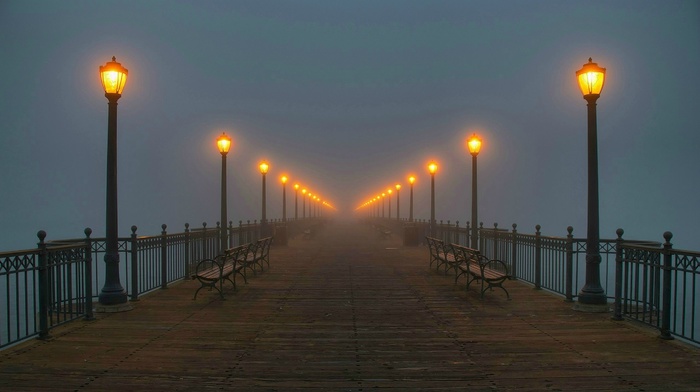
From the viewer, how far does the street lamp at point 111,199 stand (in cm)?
911

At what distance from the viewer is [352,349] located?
21.1 feet

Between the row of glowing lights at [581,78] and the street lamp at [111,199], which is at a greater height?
the row of glowing lights at [581,78]

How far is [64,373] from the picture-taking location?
552cm

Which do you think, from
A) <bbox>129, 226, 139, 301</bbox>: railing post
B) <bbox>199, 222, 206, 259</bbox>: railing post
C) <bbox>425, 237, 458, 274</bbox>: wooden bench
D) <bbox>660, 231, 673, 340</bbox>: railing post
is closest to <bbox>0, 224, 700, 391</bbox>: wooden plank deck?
<bbox>660, 231, 673, 340</bbox>: railing post

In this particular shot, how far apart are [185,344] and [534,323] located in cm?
547

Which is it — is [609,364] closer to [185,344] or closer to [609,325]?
[609,325]

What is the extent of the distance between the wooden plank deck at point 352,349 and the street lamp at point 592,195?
50 centimetres

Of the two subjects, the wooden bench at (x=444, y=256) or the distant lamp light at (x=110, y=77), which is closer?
the distant lamp light at (x=110, y=77)

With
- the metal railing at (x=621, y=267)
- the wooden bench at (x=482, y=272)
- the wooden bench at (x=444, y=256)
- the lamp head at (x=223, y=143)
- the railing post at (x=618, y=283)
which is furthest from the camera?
the lamp head at (x=223, y=143)

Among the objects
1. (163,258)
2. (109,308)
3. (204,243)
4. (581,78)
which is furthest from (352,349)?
(204,243)

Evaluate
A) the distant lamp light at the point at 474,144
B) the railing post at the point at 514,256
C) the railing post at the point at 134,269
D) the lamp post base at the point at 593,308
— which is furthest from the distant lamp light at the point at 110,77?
the distant lamp light at the point at 474,144

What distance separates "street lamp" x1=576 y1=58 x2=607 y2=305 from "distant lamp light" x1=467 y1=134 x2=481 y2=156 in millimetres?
7628

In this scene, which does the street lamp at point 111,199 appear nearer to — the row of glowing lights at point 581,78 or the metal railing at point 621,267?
the row of glowing lights at point 581,78

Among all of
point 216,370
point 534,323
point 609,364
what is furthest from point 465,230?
point 216,370
